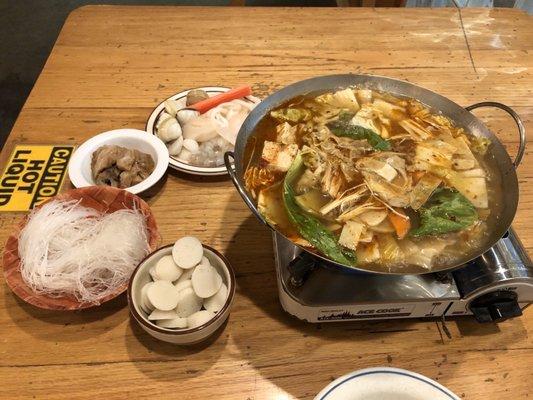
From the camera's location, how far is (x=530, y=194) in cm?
173

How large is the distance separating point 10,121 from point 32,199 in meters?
2.38

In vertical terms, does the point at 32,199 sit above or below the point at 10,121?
above

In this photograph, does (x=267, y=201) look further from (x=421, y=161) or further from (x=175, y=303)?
(x=421, y=161)

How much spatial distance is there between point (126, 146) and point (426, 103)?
44.3 inches

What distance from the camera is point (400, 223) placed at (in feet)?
3.92

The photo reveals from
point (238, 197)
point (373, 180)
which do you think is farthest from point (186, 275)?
point (373, 180)

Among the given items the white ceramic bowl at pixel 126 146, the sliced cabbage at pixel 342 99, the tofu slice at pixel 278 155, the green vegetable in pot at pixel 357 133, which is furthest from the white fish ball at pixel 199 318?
the sliced cabbage at pixel 342 99

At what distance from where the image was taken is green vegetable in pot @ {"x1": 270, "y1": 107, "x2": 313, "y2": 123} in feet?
4.73

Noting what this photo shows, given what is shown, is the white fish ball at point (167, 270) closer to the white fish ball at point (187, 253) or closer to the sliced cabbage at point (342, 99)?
the white fish ball at point (187, 253)

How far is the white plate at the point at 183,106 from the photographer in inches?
67.3

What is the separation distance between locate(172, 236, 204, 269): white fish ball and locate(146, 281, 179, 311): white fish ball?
0.25 feet

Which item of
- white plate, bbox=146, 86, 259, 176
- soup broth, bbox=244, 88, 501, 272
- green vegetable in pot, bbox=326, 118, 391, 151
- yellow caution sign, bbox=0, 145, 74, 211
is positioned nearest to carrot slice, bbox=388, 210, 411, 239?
soup broth, bbox=244, 88, 501, 272

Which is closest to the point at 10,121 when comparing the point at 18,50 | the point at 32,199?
the point at 18,50

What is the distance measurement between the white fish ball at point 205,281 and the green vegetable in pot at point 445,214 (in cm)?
54
